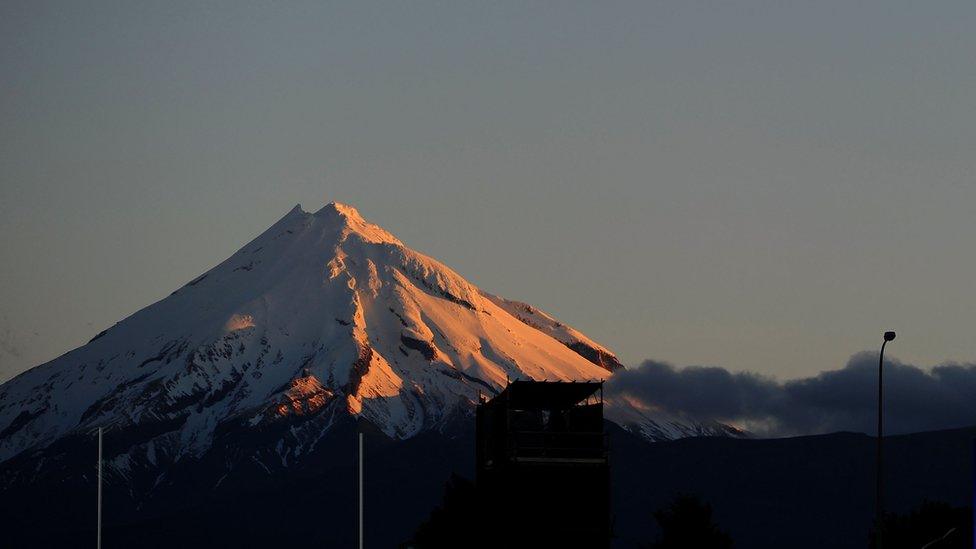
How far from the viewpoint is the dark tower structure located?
10100 centimetres

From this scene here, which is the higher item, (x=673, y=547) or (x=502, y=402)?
(x=502, y=402)

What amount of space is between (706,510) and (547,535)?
1027cm

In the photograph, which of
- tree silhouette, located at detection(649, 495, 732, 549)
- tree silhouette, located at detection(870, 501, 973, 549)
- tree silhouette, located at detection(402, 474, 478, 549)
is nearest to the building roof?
tree silhouette, located at detection(649, 495, 732, 549)

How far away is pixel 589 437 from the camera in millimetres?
102125

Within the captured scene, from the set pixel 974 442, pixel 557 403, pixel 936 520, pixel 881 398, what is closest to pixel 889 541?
pixel 936 520

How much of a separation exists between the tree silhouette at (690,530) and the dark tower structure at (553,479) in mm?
5328

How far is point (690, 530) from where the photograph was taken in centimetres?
10644

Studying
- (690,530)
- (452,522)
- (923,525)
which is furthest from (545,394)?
(923,525)

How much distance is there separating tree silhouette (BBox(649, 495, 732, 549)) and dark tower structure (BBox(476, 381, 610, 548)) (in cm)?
533

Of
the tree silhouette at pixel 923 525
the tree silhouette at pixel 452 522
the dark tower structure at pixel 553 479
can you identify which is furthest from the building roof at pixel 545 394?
the tree silhouette at pixel 923 525

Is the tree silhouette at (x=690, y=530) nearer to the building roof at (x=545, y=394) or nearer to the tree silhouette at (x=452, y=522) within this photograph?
the building roof at (x=545, y=394)

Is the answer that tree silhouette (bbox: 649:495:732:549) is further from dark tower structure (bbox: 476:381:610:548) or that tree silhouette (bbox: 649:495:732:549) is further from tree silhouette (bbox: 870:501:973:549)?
tree silhouette (bbox: 870:501:973:549)

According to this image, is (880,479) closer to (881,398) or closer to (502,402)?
(881,398)

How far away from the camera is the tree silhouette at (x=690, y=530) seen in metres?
106
